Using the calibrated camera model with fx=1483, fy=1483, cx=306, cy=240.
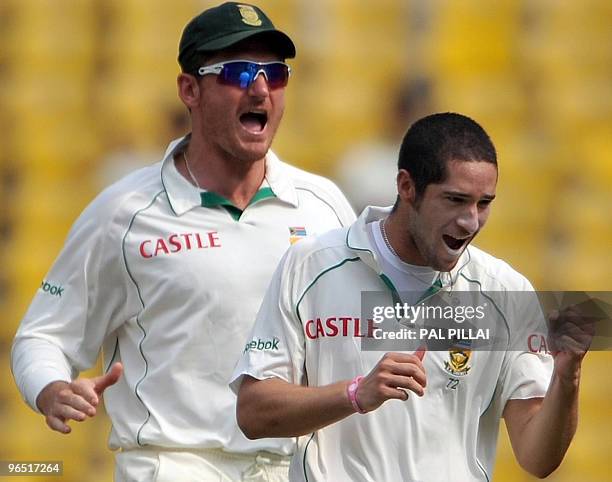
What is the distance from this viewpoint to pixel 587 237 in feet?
21.1

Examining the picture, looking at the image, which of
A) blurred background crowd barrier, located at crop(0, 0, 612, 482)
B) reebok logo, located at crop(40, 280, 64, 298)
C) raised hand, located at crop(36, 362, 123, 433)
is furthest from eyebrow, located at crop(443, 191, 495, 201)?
blurred background crowd barrier, located at crop(0, 0, 612, 482)

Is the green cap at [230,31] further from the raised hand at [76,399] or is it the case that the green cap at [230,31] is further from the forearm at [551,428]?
the forearm at [551,428]

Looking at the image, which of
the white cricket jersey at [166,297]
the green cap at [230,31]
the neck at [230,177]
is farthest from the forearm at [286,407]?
the green cap at [230,31]

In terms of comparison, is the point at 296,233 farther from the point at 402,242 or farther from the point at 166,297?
the point at 402,242

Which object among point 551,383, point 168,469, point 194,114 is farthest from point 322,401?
point 194,114

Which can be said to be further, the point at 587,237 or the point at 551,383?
the point at 587,237

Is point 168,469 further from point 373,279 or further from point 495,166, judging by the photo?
point 495,166

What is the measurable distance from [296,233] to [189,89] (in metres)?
0.55

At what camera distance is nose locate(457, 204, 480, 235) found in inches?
125

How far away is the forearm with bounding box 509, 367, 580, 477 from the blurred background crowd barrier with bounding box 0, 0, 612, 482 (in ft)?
9.28

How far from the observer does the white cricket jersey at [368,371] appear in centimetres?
329

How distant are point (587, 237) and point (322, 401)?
3.52 meters

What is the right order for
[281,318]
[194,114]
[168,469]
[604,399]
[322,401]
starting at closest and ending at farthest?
[322,401]
[281,318]
[168,469]
[194,114]
[604,399]

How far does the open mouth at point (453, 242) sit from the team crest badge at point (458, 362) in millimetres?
249
